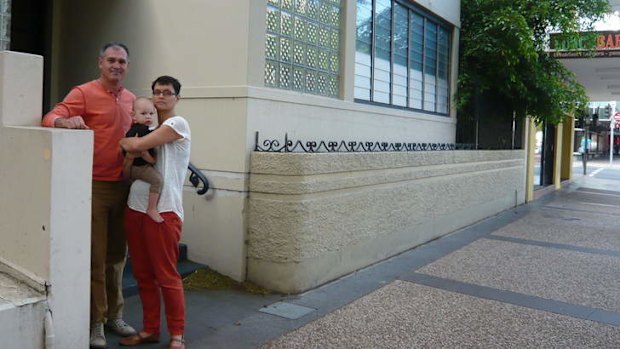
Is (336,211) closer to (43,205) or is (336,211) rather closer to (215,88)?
(215,88)

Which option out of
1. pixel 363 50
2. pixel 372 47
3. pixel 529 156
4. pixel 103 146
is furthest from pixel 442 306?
pixel 529 156

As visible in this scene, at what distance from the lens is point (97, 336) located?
3.71 metres

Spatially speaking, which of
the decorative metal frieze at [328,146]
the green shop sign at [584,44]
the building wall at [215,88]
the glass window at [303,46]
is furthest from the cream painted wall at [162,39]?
the green shop sign at [584,44]

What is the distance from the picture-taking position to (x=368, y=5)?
7.42m

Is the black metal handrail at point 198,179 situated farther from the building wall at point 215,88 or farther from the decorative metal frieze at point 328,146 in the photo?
the decorative metal frieze at point 328,146

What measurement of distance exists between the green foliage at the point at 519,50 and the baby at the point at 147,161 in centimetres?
750

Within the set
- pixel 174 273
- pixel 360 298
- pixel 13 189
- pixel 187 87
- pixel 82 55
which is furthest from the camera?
pixel 82 55

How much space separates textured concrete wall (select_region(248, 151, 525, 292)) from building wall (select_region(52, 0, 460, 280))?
0.23 m

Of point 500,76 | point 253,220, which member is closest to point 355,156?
point 253,220

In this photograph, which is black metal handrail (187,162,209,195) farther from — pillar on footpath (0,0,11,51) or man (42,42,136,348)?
pillar on footpath (0,0,11,51)

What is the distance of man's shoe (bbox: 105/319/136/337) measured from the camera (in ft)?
12.9

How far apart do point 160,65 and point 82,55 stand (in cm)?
127

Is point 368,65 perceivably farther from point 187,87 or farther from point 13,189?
point 13,189

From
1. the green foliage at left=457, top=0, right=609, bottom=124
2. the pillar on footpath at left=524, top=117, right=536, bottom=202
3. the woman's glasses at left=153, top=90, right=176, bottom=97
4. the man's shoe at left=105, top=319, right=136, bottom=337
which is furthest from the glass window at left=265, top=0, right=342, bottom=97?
the pillar on footpath at left=524, top=117, right=536, bottom=202
